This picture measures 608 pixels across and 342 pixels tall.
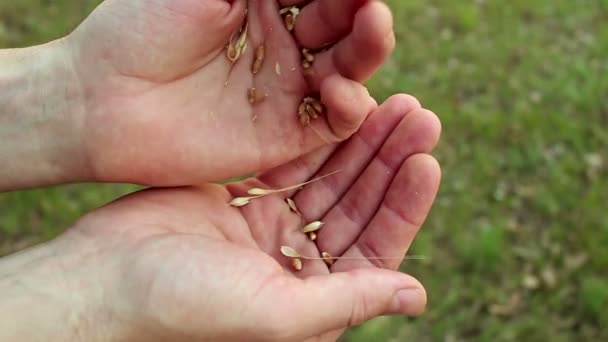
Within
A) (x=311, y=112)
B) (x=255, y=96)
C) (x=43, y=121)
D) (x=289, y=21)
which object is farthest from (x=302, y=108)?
(x=43, y=121)

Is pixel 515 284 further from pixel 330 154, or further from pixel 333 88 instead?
pixel 333 88

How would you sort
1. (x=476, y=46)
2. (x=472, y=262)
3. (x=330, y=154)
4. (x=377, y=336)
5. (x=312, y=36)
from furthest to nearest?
1. (x=476, y=46)
2. (x=472, y=262)
3. (x=377, y=336)
4. (x=330, y=154)
5. (x=312, y=36)

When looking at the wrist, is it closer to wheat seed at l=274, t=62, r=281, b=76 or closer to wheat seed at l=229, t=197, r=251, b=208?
wheat seed at l=229, t=197, r=251, b=208

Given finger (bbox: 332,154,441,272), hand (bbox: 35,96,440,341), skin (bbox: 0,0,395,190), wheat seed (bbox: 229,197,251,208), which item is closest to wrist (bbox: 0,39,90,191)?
skin (bbox: 0,0,395,190)

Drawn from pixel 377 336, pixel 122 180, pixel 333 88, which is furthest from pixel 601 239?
pixel 122 180

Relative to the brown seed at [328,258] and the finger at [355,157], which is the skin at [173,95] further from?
the brown seed at [328,258]

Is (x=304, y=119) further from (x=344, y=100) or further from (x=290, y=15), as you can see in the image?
(x=290, y=15)
